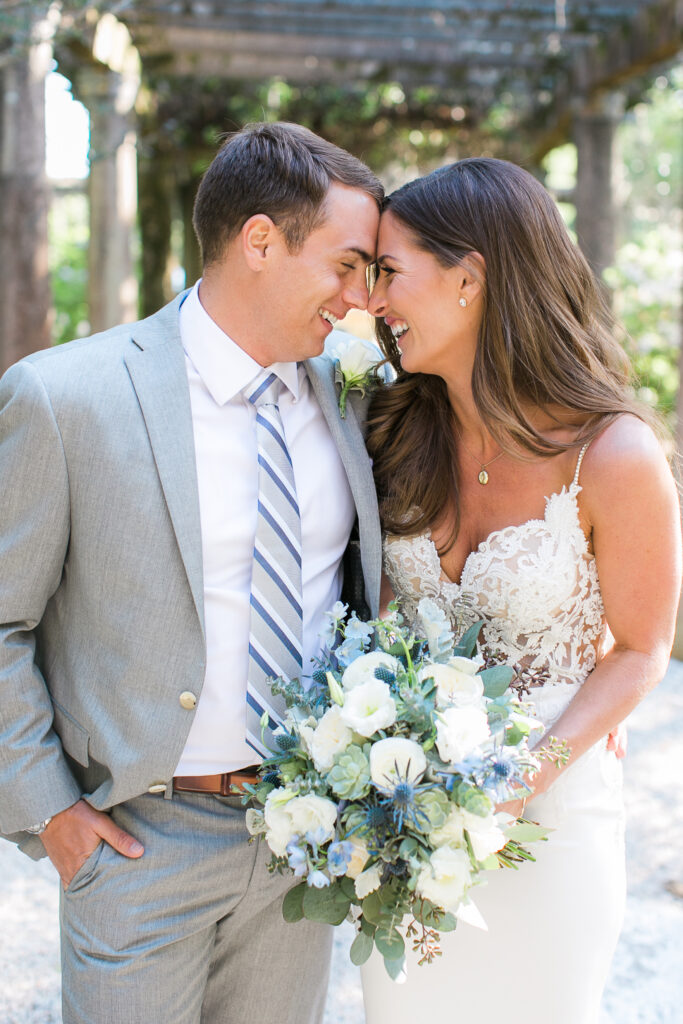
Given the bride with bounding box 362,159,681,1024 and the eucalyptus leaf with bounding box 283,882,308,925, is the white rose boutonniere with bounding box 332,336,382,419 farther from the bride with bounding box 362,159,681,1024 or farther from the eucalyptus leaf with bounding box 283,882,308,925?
the eucalyptus leaf with bounding box 283,882,308,925

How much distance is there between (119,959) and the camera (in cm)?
220

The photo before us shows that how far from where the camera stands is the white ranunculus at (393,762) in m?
1.82

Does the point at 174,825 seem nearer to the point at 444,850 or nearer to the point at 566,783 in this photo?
the point at 444,850

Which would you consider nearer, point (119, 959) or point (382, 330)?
point (119, 959)

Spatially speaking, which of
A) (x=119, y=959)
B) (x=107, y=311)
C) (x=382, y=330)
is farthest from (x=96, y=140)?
(x=119, y=959)

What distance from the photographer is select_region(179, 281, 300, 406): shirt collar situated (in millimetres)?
2375

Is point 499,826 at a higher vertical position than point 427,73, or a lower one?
lower

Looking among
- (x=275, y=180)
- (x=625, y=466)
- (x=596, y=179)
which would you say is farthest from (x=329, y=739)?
(x=596, y=179)

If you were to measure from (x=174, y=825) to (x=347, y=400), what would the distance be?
1.17 meters

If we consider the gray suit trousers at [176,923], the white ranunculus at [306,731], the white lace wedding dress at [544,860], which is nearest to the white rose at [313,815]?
the white ranunculus at [306,731]

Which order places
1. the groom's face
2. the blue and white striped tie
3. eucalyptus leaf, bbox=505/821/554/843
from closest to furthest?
eucalyptus leaf, bbox=505/821/554/843 < the blue and white striped tie < the groom's face

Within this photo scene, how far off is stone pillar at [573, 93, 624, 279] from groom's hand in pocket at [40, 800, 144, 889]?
23.9 feet

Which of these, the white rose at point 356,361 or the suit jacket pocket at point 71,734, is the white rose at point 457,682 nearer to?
the suit jacket pocket at point 71,734

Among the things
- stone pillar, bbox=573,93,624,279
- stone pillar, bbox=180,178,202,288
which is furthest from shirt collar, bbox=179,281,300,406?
stone pillar, bbox=180,178,202,288
